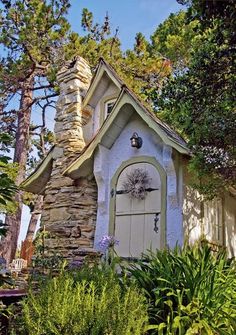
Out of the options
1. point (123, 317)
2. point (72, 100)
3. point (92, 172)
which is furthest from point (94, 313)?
point (72, 100)

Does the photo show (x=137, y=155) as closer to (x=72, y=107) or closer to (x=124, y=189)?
(x=124, y=189)

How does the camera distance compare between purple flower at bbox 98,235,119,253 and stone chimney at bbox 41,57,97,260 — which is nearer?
purple flower at bbox 98,235,119,253

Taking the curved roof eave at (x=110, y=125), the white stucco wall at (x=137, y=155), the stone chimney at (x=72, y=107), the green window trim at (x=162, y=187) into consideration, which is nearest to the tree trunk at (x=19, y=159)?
the stone chimney at (x=72, y=107)

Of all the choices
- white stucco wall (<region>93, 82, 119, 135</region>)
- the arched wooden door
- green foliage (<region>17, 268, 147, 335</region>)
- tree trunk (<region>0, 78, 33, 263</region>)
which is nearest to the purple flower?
the arched wooden door

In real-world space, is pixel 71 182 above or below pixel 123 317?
above

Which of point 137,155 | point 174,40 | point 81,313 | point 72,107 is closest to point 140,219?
point 137,155

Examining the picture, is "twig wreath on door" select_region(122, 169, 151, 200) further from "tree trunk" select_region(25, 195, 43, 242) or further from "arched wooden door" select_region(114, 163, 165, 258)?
"tree trunk" select_region(25, 195, 43, 242)

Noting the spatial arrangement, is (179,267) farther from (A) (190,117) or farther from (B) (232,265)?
(A) (190,117)

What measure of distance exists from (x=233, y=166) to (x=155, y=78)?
9.67m

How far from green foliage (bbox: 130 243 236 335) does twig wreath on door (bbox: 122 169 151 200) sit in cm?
301

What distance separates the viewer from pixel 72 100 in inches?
388

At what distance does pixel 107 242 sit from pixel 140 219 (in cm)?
→ 84

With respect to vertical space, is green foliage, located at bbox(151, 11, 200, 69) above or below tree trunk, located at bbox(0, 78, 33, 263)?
above

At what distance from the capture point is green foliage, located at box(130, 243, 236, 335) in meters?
4.09
